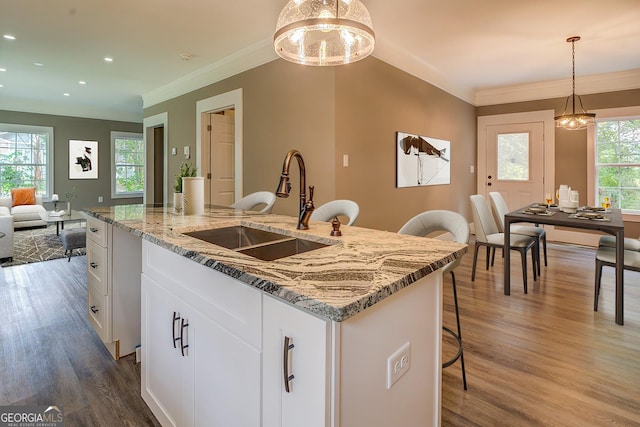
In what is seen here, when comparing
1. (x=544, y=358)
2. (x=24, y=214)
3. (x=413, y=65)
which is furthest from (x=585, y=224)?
(x=24, y=214)

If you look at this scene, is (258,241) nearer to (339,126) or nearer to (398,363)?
(398,363)


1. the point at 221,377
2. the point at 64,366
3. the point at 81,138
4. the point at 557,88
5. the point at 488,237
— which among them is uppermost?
the point at 557,88

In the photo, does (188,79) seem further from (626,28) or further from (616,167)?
(616,167)

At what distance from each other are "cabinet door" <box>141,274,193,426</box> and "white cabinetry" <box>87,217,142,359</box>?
0.60 metres

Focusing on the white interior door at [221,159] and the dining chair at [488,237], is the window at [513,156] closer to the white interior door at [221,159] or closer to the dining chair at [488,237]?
the dining chair at [488,237]

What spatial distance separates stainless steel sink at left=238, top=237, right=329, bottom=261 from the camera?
1572mm

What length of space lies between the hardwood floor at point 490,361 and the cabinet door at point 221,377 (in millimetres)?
464

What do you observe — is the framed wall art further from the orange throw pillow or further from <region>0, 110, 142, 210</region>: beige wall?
the orange throw pillow

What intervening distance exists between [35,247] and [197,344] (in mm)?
5403

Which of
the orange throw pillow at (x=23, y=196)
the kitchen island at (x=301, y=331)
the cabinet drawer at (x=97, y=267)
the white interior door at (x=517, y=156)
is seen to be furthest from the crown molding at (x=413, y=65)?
the orange throw pillow at (x=23, y=196)

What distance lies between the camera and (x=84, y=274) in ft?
12.6

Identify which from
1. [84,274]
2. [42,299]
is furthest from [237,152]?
[42,299]

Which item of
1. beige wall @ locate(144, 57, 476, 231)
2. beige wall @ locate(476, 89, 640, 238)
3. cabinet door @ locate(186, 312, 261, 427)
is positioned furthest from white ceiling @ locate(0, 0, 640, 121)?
cabinet door @ locate(186, 312, 261, 427)

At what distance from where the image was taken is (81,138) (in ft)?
25.9
